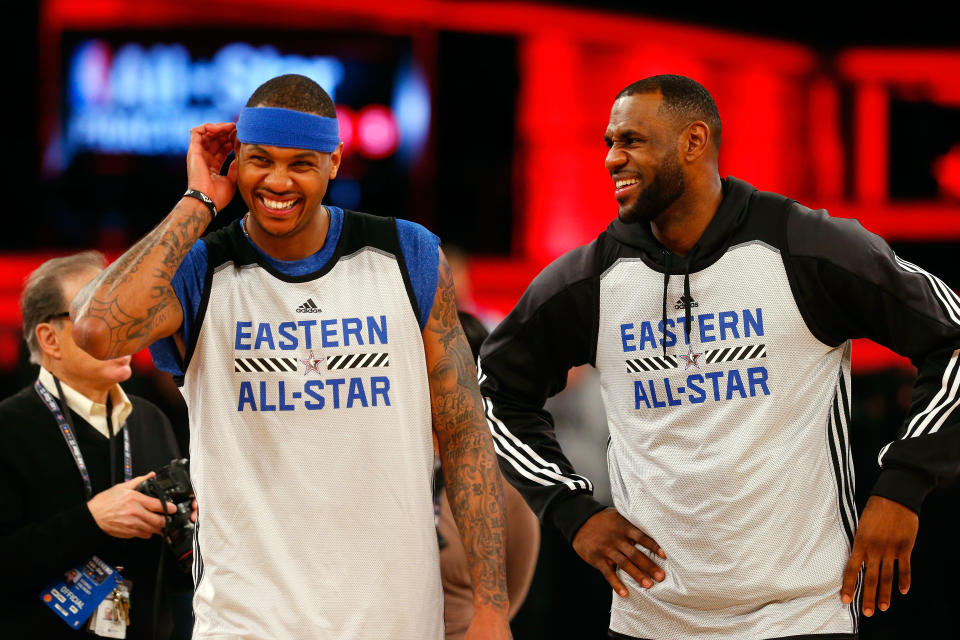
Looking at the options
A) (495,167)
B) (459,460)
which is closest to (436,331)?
(459,460)

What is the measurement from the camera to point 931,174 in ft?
41.4

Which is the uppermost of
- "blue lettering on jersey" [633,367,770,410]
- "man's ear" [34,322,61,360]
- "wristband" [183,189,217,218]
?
"wristband" [183,189,217,218]

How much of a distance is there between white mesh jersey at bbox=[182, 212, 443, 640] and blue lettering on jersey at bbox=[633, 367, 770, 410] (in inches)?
24.8

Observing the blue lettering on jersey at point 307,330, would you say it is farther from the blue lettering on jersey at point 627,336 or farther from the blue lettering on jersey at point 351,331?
the blue lettering on jersey at point 627,336

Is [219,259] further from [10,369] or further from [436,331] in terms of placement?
[10,369]

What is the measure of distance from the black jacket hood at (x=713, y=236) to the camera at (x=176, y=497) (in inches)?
54.4

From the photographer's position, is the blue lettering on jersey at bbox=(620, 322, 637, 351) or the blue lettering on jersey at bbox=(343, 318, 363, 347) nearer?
the blue lettering on jersey at bbox=(343, 318, 363, 347)

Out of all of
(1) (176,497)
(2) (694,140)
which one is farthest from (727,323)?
(1) (176,497)

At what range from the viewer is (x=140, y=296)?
97.3 inches

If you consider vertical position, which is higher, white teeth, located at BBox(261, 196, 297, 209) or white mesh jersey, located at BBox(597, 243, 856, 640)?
white teeth, located at BBox(261, 196, 297, 209)

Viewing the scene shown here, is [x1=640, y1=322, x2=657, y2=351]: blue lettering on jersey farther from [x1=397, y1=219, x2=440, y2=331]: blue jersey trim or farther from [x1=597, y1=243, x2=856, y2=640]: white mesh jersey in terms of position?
[x1=397, y1=219, x2=440, y2=331]: blue jersey trim

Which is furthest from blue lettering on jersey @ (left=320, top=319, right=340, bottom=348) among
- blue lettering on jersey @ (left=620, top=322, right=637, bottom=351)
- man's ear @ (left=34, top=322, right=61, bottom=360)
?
man's ear @ (left=34, top=322, right=61, bottom=360)

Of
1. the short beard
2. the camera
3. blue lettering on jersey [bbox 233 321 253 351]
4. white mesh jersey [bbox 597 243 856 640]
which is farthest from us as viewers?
the camera

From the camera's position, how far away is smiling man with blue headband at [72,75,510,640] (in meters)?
2.51
